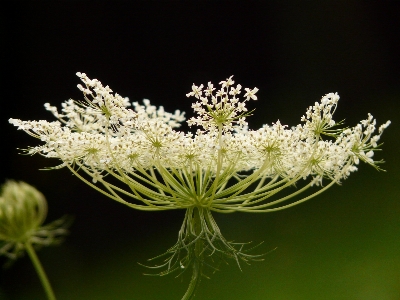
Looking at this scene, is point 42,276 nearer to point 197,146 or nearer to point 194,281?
point 194,281

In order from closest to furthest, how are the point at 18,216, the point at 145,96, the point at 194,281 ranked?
the point at 194,281
the point at 18,216
the point at 145,96

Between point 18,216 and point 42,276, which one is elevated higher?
point 18,216

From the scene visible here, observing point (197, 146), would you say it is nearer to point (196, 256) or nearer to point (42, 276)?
point (196, 256)

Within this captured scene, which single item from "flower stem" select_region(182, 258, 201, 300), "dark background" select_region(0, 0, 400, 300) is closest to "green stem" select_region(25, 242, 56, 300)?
"flower stem" select_region(182, 258, 201, 300)

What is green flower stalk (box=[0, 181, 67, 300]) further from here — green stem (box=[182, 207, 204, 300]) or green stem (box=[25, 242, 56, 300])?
green stem (box=[182, 207, 204, 300])

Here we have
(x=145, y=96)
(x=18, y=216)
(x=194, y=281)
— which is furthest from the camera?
(x=145, y=96)

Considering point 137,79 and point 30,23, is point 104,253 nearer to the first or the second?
point 137,79

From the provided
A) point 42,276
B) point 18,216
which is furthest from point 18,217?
point 42,276

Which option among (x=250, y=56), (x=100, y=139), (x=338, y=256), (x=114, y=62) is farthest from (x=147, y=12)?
(x=100, y=139)

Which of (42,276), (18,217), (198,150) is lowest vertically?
(42,276)

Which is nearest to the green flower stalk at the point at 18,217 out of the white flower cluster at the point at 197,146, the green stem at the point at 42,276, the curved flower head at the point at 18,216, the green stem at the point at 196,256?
the curved flower head at the point at 18,216

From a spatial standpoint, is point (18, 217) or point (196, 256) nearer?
point (196, 256)
